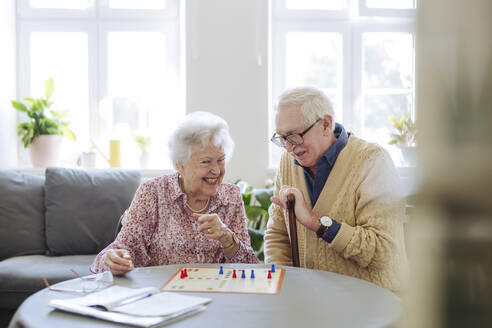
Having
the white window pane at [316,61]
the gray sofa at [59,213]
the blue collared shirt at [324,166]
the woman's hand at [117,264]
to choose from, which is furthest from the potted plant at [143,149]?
the woman's hand at [117,264]

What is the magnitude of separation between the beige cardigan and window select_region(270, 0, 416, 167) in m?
2.18

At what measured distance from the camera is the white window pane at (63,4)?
4113mm

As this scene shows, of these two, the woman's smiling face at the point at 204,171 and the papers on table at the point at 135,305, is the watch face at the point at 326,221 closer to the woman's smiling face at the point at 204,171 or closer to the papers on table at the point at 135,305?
the woman's smiling face at the point at 204,171

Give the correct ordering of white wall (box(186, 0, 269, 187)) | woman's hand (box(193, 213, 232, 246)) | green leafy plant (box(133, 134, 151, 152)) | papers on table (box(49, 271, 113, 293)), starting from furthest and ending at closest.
Answer: 1. green leafy plant (box(133, 134, 151, 152))
2. white wall (box(186, 0, 269, 187))
3. woman's hand (box(193, 213, 232, 246))
4. papers on table (box(49, 271, 113, 293))

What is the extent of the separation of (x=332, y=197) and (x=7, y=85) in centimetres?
304

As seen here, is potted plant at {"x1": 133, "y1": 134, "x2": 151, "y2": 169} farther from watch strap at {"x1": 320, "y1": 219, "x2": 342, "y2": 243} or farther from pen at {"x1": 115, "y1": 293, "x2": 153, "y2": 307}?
pen at {"x1": 115, "y1": 293, "x2": 153, "y2": 307}

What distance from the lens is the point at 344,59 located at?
13.7ft

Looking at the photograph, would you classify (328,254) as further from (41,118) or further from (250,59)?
(41,118)

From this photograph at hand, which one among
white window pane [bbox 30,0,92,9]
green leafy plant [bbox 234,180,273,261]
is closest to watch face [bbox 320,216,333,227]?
green leafy plant [bbox 234,180,273,261]

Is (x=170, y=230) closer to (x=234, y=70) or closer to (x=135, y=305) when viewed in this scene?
(x=135, y=305)

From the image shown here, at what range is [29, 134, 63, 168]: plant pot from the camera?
382 centimetres

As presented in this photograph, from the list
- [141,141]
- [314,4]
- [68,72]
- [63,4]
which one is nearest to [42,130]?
[68,72]

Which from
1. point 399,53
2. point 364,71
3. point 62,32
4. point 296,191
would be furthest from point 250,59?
point 296,191

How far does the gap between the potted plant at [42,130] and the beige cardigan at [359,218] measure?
2481 mm
